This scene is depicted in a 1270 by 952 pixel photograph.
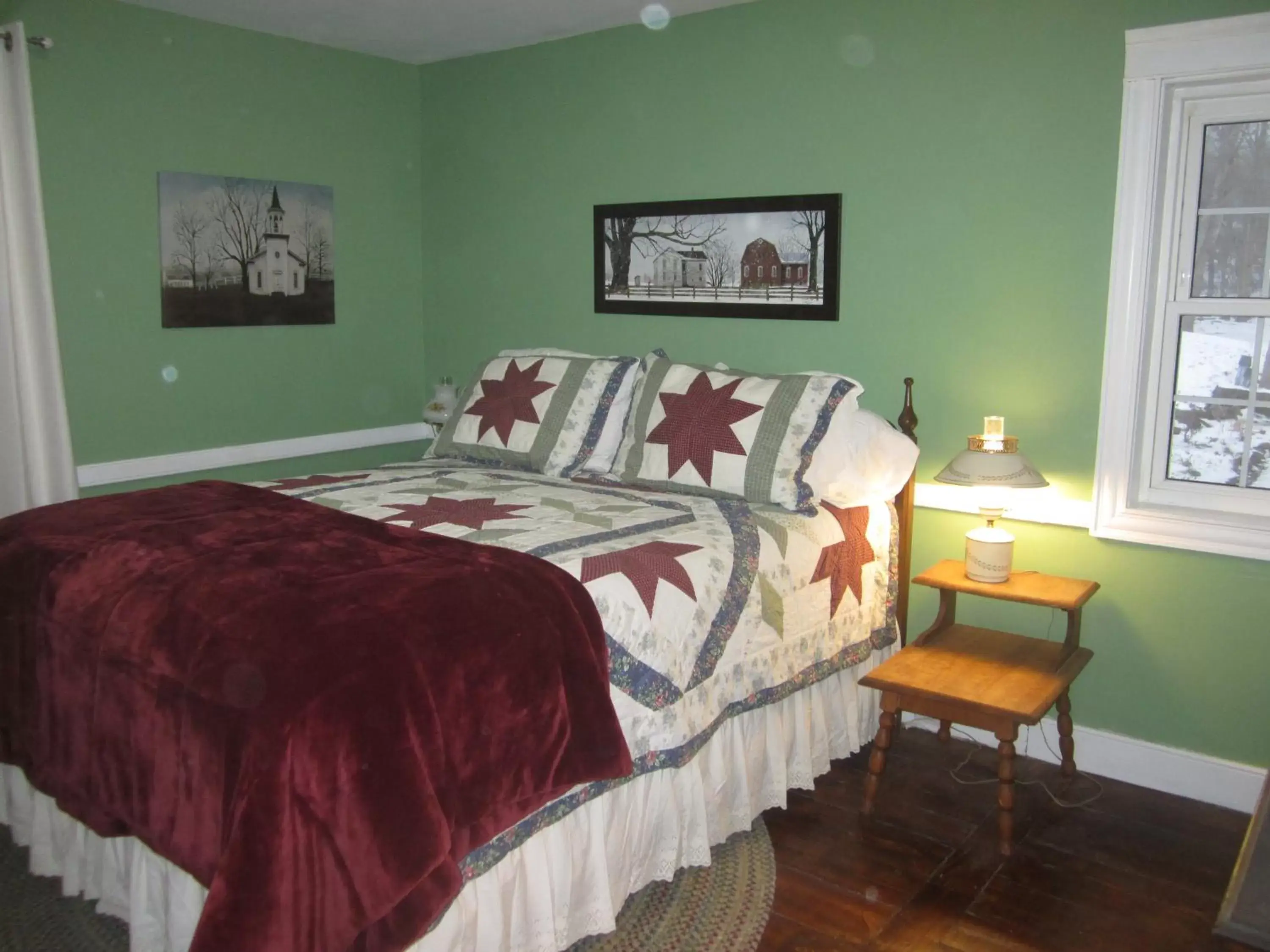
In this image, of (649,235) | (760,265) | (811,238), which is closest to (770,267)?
(760,265)

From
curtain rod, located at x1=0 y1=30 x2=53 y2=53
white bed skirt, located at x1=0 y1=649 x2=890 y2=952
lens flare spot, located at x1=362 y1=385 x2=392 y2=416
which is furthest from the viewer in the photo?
lens flare spot, located at x1=362 y1=385 x2=392 y2=416

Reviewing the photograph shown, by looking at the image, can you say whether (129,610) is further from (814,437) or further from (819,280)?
(819,280)

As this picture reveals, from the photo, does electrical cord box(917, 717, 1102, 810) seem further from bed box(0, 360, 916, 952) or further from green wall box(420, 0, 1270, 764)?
bed box(0, 360, 916, 952)

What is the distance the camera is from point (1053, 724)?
309cm

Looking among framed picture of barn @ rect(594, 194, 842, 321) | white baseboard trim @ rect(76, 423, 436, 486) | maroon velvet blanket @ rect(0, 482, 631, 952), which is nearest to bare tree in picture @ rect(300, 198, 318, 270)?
white baseboard trim @ rect(76, 423, 436, 486)

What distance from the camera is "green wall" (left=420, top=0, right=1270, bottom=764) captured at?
2830 millimetres

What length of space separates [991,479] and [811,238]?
3.40 ft

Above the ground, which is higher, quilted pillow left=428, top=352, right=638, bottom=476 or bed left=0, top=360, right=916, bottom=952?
quilted pillow left=428, top=352, right=638, bottom=476

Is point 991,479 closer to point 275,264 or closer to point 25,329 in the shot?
point 275,264

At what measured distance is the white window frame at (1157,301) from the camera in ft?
8.69

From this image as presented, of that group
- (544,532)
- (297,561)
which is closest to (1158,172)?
(544,532)

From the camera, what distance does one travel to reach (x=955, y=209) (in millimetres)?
3082

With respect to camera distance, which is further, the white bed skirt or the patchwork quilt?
the patchwork quilt

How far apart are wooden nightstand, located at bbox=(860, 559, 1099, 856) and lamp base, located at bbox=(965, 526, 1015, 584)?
0.02 m
